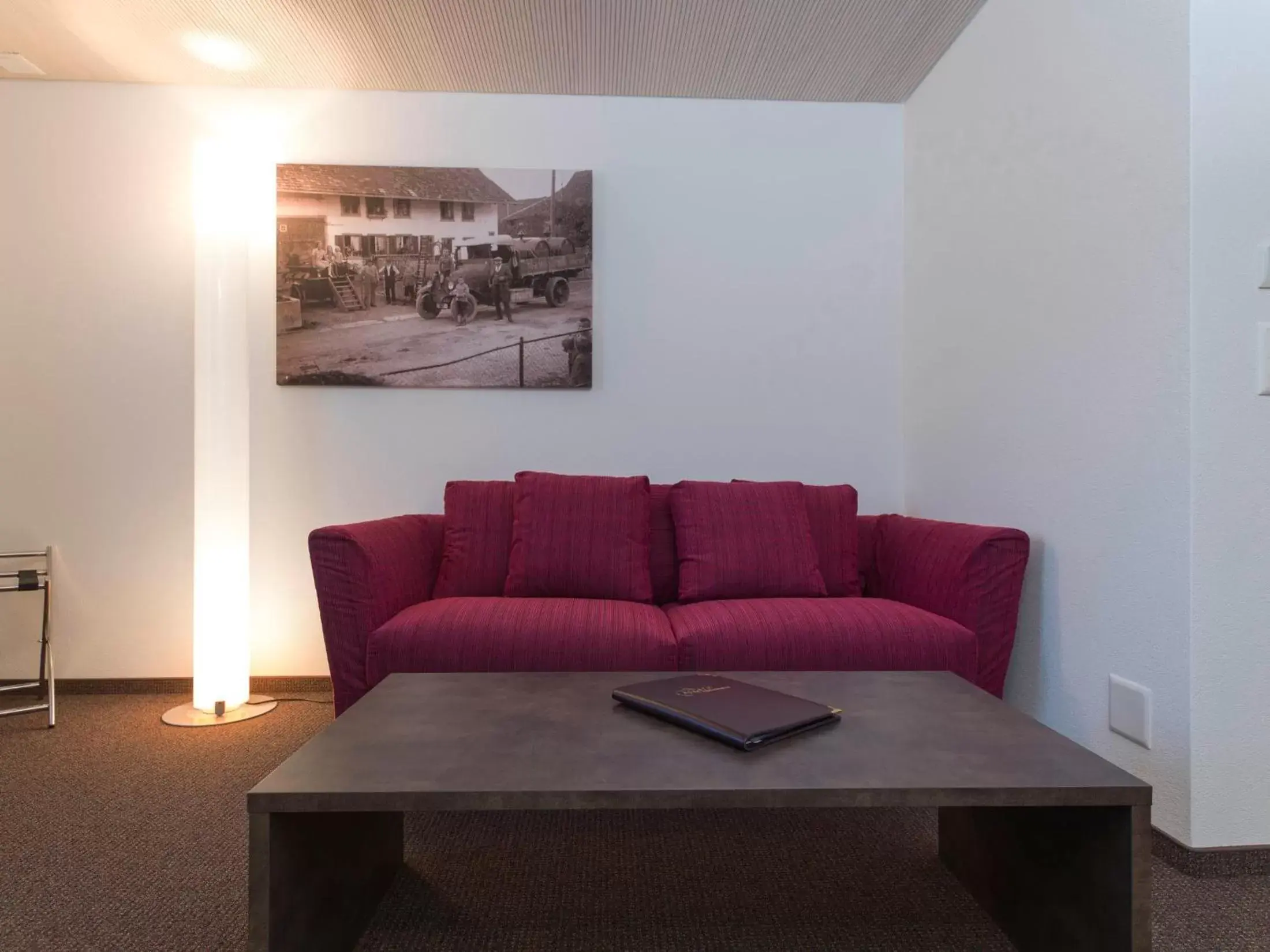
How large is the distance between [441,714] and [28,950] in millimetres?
860

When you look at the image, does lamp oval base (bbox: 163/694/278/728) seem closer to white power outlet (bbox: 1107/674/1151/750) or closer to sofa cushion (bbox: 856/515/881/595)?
sofa cushion (bbox: 856/515/881/595)

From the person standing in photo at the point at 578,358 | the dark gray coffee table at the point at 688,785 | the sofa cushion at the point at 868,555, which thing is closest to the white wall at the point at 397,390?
the person standing in photo at the point at 578,358

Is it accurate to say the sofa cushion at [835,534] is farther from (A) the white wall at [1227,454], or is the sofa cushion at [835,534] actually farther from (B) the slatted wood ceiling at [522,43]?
(B) the slatted wood ceiling at [522,43]

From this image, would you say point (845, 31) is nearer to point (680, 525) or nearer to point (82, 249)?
point (680, 525)

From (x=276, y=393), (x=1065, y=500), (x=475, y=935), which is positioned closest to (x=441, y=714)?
(x=475, y=935)

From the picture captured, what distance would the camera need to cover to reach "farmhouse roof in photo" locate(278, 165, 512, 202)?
313cm

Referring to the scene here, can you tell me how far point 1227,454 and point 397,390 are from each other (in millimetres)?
2768

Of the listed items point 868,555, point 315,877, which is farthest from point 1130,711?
point 315,877

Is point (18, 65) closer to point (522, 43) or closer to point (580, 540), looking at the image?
point (522, 43)

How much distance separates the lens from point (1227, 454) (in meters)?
1.66

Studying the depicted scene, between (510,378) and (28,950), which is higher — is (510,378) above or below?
above

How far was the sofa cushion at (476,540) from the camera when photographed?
2.66m

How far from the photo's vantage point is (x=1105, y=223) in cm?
195

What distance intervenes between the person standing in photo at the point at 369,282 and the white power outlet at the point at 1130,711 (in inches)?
114
